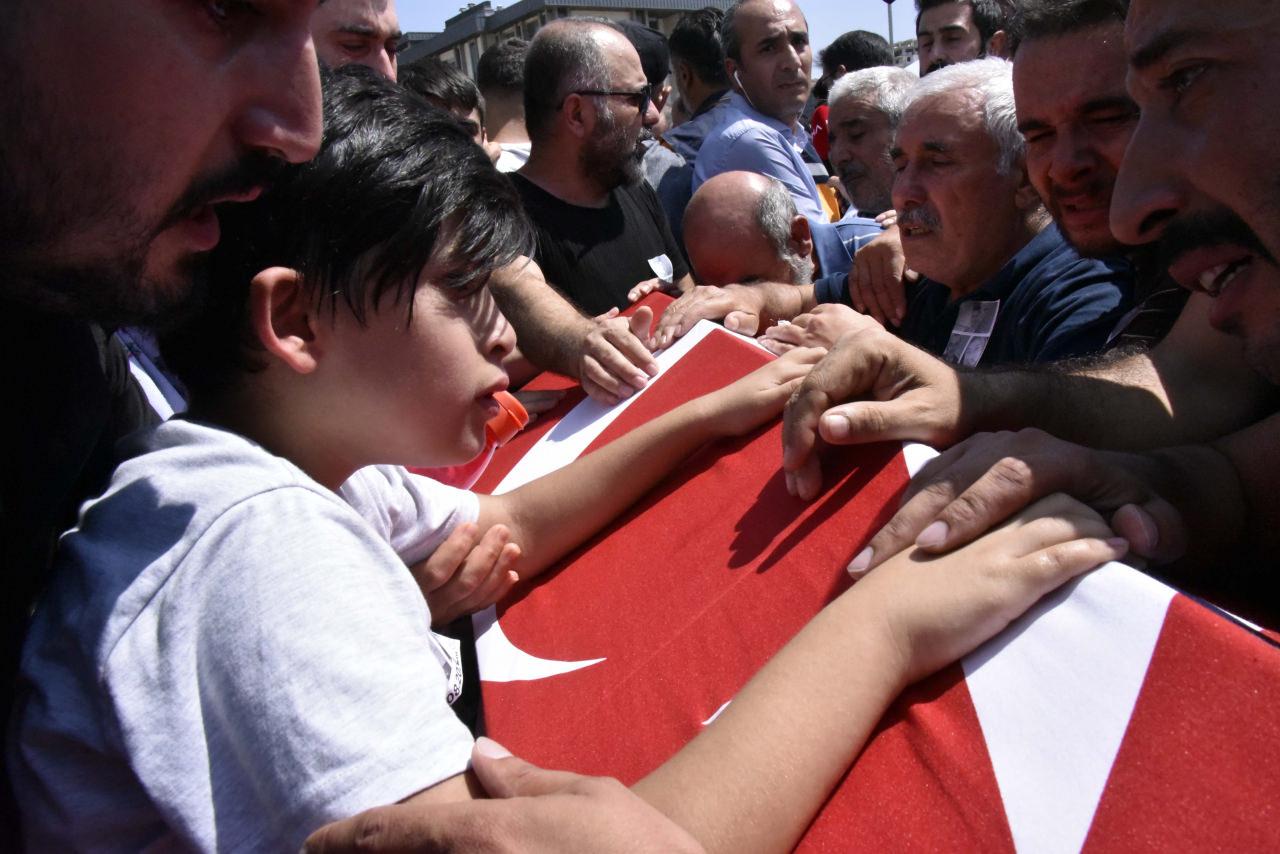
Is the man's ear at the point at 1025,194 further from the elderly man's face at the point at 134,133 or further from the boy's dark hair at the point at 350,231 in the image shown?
the elderly man's face at the point at 134,133

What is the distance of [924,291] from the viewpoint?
3.36 m

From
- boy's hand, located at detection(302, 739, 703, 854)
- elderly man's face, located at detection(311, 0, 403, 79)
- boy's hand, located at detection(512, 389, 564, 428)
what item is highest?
elderly man's face, located at detection(311, 0, 403, 79)

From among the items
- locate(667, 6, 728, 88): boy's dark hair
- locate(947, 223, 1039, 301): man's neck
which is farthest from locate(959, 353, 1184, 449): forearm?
locate(667, 6, 728, 88): boy's dark hair

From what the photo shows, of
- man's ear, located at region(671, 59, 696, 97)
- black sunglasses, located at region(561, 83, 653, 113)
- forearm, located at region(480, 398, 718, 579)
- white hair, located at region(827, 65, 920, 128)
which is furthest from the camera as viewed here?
man's ear, located at region(671, 59, 696, 97)

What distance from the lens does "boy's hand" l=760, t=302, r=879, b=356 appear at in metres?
2.38

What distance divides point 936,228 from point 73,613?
2.59 metres

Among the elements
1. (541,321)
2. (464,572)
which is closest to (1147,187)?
(464,572)

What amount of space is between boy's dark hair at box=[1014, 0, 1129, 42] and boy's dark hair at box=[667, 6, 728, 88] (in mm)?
4129

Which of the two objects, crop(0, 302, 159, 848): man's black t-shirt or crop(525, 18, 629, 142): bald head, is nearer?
crop(0, 302, 159, 848): man's black t-shirt

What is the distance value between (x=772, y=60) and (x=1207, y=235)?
15.8 feet

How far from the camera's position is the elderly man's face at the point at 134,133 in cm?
114

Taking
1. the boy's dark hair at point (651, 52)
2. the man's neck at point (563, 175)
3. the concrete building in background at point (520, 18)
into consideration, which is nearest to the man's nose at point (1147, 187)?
the man's neck at point (563, 175)

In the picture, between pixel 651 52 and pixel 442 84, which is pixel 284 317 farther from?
pixel 651 52

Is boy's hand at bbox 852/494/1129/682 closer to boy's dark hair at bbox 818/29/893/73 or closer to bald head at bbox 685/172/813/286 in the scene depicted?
bald head at bbox 685/172/813/286
